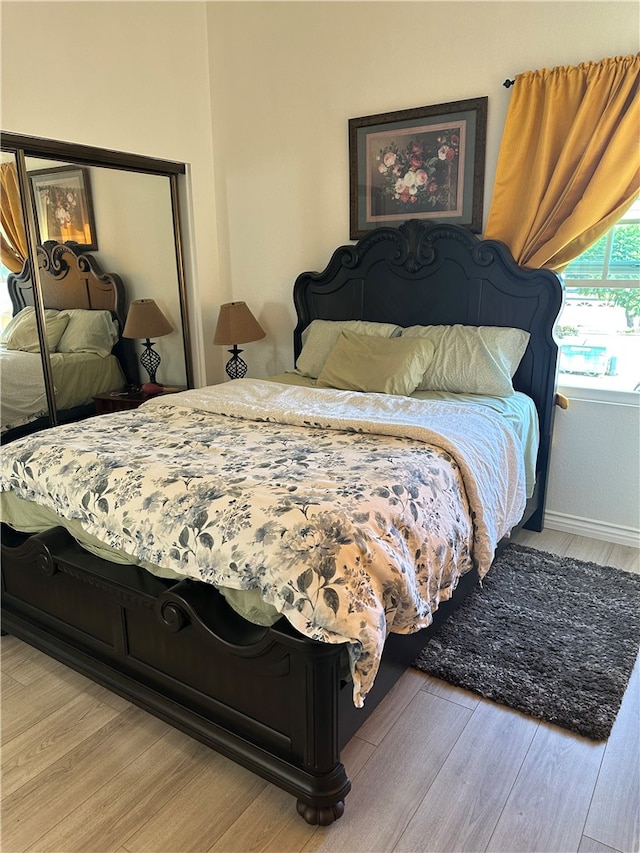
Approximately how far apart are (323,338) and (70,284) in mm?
1419

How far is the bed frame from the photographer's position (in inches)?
58.9

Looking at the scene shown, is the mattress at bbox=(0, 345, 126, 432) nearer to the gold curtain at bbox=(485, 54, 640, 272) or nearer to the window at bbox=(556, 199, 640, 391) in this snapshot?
the gold curtain at bbox=(485, 54, 640, 272)

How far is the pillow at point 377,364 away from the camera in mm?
2816

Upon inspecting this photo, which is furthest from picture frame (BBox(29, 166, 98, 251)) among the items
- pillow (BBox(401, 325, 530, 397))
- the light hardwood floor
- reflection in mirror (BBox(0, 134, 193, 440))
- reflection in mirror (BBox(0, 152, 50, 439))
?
the light hardwood floor

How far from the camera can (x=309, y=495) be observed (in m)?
1.62

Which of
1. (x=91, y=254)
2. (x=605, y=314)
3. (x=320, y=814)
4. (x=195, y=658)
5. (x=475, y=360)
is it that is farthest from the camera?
(x=91, y=254)

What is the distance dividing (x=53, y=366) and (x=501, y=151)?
101 inches

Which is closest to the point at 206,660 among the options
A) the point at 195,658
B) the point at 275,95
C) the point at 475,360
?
the point at 195,658

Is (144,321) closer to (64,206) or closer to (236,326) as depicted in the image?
(236,326)

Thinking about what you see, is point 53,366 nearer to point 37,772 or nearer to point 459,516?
point 37,772

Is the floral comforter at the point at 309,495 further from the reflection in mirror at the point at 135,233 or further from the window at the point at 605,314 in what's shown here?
the reflection in mirror at the point at 135,233

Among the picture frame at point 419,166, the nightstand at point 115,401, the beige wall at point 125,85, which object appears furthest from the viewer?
the nightstand at point 115,401

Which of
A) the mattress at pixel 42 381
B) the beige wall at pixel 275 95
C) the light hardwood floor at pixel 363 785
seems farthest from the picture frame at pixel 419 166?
the light hardwood floor at pixel 363 785

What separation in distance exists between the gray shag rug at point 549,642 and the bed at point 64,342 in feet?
7.72
